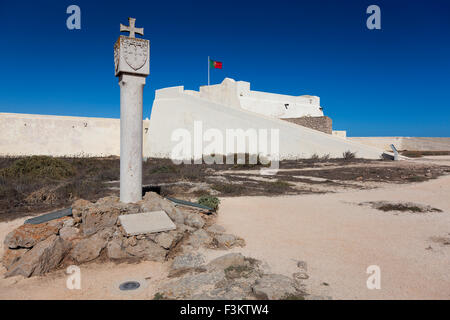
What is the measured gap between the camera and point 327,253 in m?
3.87

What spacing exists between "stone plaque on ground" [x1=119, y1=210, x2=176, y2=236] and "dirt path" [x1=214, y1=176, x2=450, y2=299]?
120 centimetres

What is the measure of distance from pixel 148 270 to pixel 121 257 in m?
0.51

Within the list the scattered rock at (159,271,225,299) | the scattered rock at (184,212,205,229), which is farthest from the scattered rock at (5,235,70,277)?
the scattered rock at (184,212,205,229)

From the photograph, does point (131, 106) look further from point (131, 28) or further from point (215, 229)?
point (215, 229)

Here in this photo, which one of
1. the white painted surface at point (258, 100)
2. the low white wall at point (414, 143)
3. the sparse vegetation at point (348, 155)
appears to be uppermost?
the white painted surface at point (258, 100)

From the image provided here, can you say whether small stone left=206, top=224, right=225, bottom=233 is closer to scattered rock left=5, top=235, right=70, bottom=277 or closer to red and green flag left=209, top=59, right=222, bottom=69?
scattered rock left=5, top=235, right=70, bottom=277

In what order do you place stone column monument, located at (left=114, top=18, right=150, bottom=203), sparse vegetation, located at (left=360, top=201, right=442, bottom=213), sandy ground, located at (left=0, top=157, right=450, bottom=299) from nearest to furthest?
sandy ground, located at (left=0, top=157, right=450, bottom=299)
stone column monument, located at (left=114, top=18, right=150, bottom=203)
sparse vegetation, located at (left=360, top=201, right=442, bottom=213)

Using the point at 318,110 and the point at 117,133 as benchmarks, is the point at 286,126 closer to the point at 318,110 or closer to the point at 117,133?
the point at 117,133

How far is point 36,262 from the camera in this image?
3.37m

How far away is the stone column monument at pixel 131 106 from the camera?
4.82 metres

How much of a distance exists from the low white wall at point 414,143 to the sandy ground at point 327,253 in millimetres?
26004

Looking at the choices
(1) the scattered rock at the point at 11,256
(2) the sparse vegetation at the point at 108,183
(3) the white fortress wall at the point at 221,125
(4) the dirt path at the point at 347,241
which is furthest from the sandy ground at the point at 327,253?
(3) the white fortress wall at the point at 221,125

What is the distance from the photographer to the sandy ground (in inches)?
115

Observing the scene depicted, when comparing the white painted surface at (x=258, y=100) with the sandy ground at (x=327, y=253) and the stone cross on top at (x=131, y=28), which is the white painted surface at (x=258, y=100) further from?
the sandy ground at (x=327, y=253)
